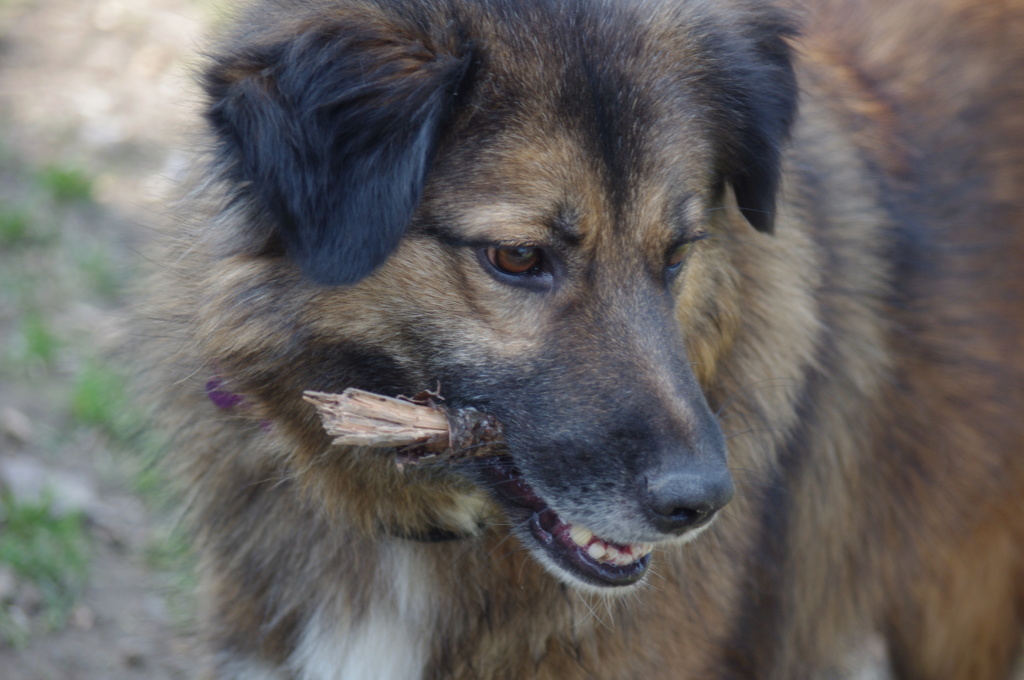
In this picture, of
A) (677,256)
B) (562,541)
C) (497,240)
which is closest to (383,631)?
(562,541)

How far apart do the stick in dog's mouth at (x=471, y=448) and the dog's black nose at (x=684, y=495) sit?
23cm

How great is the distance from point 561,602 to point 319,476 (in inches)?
24.6

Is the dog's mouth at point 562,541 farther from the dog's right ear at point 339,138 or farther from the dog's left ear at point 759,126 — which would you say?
the dog's left ear at point 759,126

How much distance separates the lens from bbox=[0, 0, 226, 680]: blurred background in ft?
11.3

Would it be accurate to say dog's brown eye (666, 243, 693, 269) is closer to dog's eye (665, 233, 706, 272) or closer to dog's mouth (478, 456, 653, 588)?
dog's eye (665, 233, 706, 272)

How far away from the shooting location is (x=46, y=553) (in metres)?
3.61

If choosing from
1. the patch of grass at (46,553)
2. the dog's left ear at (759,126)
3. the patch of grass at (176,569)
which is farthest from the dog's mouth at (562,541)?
the patch of grass at (46,553)

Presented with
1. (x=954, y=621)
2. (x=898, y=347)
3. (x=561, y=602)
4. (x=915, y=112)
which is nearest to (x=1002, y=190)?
(x=915, y=112)

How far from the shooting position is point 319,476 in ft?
8.29

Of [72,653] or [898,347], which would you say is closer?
[898,347]

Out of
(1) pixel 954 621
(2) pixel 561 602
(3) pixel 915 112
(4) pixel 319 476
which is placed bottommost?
(1) pixel 954 621

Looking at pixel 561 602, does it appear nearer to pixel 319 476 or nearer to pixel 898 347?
pixel 319 476

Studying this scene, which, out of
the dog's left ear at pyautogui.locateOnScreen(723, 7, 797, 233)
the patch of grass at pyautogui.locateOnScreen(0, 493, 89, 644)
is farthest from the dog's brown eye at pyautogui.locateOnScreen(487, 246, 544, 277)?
the patch of grass at pyautogui.locateOnScreen(0, 493, 89, 644)

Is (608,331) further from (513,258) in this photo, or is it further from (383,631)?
(383,631)
